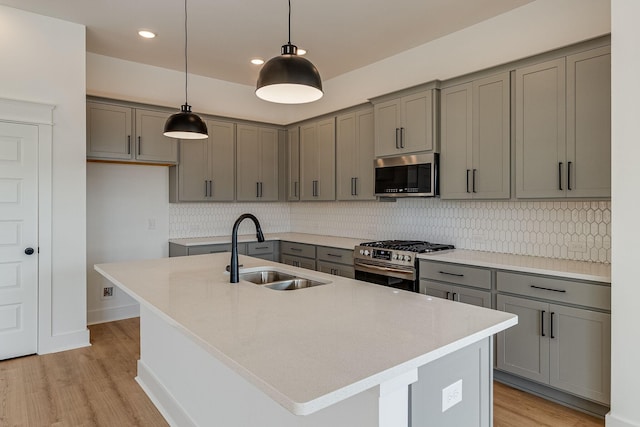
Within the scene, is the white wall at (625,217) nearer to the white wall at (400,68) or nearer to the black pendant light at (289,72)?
the white wall at (400,68)

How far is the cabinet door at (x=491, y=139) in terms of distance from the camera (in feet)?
10.4

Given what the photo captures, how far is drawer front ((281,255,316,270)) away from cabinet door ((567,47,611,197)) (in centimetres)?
275

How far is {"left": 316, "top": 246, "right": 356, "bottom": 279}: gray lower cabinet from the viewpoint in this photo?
421 cm

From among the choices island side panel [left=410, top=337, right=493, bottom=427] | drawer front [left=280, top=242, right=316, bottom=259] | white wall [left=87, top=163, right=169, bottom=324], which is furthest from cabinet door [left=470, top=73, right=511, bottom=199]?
white wall [left=87, top=163, right=169, bottom=324]

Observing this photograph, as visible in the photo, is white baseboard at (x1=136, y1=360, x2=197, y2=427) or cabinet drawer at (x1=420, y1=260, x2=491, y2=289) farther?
cabinet drawer at (x1=420, y1=260, x2=491, y2=289)

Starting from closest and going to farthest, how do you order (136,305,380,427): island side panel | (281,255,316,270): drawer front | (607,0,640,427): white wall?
1. (136,305,380,427): island side panel
2. (607,0,640,427): white wall
3. (281,255,316,270): drawer front

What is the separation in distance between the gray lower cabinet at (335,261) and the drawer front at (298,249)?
106mm

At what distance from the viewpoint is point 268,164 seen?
547 centimetres

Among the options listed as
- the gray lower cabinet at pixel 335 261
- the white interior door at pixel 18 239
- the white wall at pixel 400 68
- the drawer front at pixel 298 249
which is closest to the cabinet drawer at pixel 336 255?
the gray lower cabinet at pixel 335 261

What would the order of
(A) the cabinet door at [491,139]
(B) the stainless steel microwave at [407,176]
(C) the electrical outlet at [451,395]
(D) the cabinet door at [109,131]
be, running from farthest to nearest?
(D) the cabinet door at [109,131], (B) the stainless steel microwave at [407,176], (A) the cabinet door at [491,139], (C) the electrical outlet at [451,395]

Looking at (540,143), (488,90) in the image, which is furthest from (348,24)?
(540,143)

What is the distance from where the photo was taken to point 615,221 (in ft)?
7.49

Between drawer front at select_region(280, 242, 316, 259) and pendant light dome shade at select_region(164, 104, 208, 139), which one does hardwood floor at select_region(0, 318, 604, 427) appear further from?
drawer front at select_region(280, 242, 316, 259)

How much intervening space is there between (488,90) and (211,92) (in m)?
3.59
